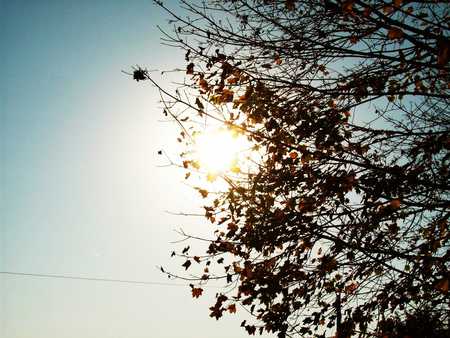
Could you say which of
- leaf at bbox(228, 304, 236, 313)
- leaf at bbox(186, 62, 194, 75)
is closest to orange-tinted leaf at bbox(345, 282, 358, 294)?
leaf at bbox(228, 304, 236, 313)

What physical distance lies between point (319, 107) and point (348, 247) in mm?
1595

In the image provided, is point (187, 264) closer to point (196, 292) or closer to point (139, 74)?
point (196, 292)

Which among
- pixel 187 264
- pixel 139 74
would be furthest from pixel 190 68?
pixel 187 264

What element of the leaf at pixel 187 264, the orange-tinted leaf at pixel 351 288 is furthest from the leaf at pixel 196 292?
the orange-tinted leaf at pixel 351 288

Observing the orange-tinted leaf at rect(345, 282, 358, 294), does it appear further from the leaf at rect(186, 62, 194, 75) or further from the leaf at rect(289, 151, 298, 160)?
the leaf at rect(186, 62, 194, 75)

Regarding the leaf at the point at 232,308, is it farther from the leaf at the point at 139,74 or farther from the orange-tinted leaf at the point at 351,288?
the leaf at the point at 139,74

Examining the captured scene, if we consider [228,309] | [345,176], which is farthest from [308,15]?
[228,309]

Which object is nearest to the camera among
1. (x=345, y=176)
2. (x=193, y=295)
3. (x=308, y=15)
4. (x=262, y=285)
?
(x=345, y=176)

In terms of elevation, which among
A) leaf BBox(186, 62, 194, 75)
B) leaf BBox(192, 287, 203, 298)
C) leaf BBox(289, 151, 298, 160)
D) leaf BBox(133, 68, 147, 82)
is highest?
leaf BBox(186, 62, 194, 75)

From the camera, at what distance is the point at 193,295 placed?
4023 millimetres

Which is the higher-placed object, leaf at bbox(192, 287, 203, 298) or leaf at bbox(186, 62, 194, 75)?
leaf at bbox(186, 62, 194, 75)

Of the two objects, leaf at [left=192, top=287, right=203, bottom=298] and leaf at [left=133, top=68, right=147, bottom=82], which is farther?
leaf at [left=192, top=287, right=203, bottom=298]

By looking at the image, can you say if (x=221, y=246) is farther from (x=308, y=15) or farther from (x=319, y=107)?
(x=308, y=15)

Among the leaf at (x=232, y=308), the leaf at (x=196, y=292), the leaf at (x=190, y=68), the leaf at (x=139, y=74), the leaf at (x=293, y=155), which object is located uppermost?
the leaf at (x=190, y=68)
